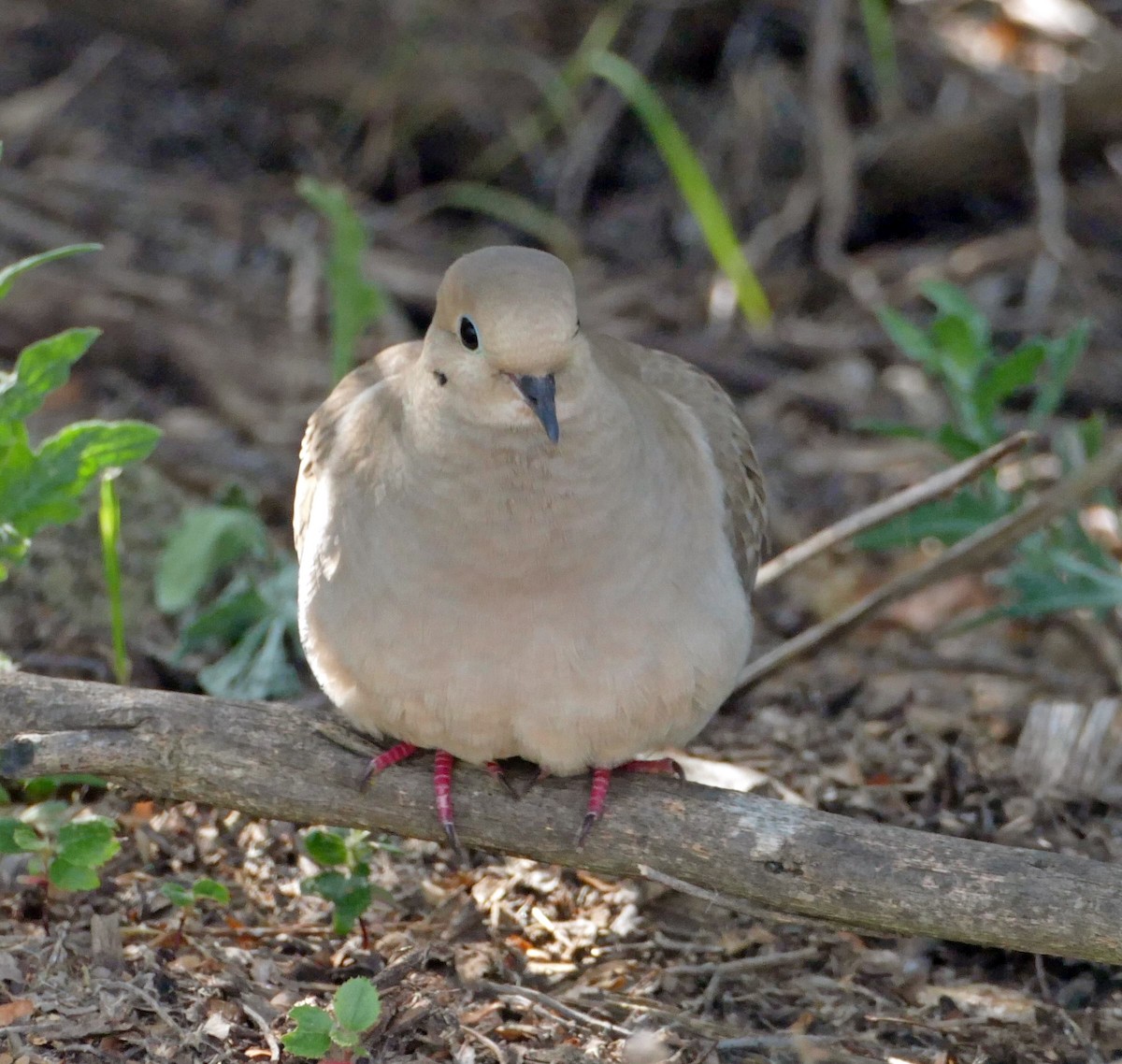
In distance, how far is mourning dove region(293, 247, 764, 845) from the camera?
9.46ft

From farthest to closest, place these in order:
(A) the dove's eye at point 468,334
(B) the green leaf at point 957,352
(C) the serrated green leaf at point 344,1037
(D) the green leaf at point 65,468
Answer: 1. (B) the green leaf at point 957,352
2. (D) the green leaf at point 65,468
3. (A) the dove's eye at point 468,334
4. (C) the serrated green leaf at point 344,1037

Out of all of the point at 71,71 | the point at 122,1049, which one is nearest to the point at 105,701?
the point at 122,1049

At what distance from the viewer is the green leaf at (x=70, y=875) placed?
2.96m

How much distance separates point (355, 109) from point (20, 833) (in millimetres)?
4781

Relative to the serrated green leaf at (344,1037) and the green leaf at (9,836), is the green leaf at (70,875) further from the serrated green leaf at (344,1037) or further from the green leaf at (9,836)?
the serrated green leaf at (344,1037)

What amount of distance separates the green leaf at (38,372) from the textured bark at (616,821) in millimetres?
559

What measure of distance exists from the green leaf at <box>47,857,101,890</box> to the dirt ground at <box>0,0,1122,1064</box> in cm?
22

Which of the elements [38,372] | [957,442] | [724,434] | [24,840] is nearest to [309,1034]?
[24,840]

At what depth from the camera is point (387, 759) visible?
313 centimetres

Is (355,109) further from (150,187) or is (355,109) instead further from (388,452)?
(388,452)

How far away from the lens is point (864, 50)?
7.28 meters

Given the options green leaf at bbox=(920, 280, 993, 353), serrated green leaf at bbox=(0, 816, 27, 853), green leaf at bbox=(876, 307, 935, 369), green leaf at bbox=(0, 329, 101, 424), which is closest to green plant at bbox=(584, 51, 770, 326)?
green leaf at bbox=(920, 280, 993, 353)

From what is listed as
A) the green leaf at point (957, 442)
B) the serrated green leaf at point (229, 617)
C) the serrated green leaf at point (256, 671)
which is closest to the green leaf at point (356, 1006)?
the serrated green leaf at point (256, 671)

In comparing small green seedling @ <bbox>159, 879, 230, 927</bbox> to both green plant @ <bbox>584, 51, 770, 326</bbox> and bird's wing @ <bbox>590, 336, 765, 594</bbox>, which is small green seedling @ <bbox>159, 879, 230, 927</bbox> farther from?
green plant @ <bbox>584, 51, 770, 326</bbox>
